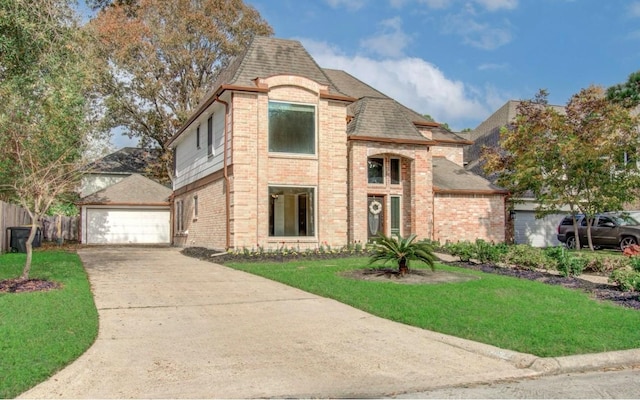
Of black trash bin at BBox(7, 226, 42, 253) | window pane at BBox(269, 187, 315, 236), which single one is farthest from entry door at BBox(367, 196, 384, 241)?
black trash bin at BBox(7, 226, 42, 253)

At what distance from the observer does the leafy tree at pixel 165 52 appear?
33344 millimetres

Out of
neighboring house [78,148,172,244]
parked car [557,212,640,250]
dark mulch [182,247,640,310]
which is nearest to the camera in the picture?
dark mulch [182,247,640,310]

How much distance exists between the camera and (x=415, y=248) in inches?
475

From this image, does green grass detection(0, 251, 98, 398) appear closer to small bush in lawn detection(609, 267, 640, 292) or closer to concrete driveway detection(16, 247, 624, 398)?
concrete driveway detection(16, 247, 624, 398)

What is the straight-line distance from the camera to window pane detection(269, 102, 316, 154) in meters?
18.4

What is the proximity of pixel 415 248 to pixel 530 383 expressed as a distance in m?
6.29

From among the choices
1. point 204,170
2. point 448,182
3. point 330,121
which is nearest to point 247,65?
point 330,121

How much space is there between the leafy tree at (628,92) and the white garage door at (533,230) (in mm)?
6373

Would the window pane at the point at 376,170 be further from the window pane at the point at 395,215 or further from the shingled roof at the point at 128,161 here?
the shingled roof at the point at 128,161

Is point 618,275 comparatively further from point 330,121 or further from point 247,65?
point 247,65

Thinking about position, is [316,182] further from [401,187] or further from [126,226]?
[126,226]

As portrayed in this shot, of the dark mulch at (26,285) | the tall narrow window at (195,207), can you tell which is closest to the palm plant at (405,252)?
the dark mulch at (26,285)

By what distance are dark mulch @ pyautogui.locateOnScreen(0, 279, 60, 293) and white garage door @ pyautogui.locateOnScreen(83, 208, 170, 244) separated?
2032 centimetres

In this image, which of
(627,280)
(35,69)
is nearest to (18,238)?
(35,69)
